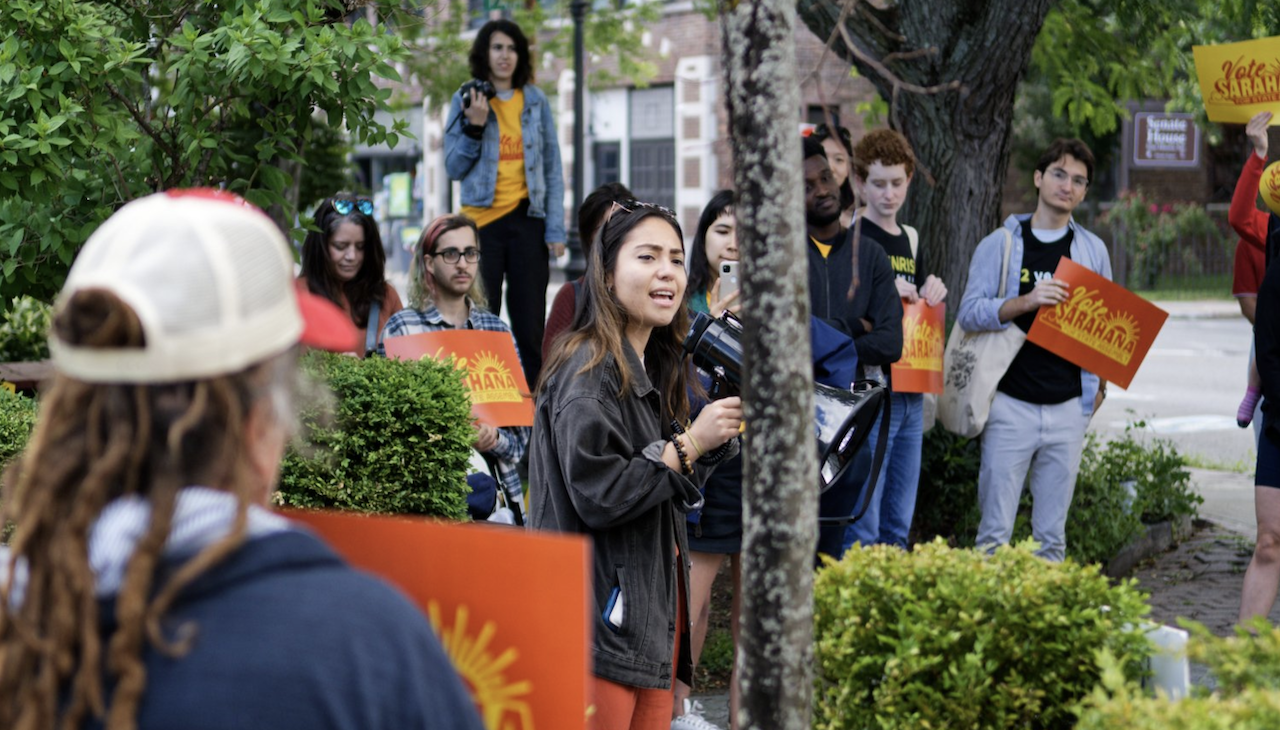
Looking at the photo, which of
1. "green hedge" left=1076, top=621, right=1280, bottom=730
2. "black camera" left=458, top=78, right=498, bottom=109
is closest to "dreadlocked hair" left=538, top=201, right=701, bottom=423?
"green hedge" left=1076, top=621, right=1280, bottom=730

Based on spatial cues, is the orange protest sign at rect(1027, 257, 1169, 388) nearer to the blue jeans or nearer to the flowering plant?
the blue jeans

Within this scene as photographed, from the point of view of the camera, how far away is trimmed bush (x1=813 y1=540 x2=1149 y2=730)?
2742 mm

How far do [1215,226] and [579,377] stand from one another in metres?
31.5

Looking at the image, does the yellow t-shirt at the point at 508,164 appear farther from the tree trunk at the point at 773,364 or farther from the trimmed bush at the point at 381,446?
the tree trunk at the point at 773,364

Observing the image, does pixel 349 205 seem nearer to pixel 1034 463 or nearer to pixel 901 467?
pixel 901 467

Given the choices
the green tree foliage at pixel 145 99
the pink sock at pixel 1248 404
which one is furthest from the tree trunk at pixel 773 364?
the pink sock at pixel 1248 404

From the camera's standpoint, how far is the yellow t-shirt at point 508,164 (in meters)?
8.56

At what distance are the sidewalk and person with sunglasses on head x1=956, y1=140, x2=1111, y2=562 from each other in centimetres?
63

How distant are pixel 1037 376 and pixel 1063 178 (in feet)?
3.05

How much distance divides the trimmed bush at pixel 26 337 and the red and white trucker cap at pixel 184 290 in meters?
8.26

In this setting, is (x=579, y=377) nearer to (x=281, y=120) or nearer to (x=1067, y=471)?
(x=281, y=120)

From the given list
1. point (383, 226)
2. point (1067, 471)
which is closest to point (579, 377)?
point (1067, 471)

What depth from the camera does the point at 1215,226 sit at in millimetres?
32062

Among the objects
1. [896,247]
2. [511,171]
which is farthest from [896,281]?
[511,171]
